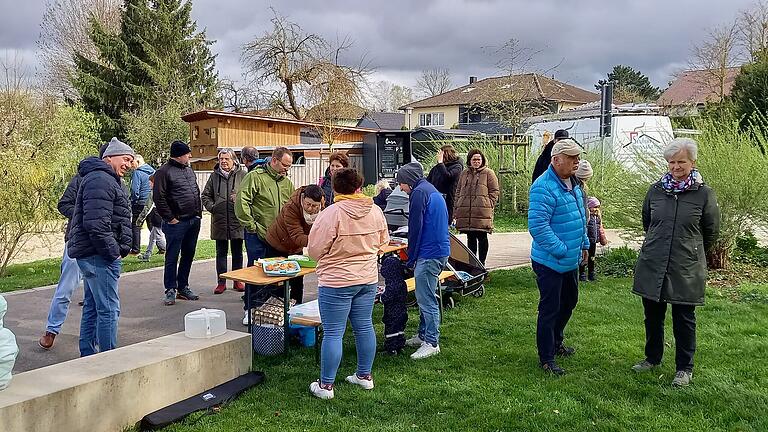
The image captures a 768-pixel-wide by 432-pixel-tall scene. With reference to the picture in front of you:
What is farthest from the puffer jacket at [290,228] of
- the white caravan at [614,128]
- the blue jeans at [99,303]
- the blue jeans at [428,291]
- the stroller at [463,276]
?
the white caravan at [614,128]

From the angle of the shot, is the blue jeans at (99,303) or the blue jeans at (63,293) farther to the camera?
the blue jeans at (63,293)

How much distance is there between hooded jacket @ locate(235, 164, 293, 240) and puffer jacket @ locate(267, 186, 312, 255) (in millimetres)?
445

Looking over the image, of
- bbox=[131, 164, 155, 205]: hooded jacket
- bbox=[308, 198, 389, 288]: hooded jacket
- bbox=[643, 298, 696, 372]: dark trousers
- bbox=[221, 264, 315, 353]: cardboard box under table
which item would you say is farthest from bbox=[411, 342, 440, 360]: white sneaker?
bbox=[131, 164, 155, 205]: hooded jacket

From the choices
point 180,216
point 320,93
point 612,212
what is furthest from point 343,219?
point 320,93

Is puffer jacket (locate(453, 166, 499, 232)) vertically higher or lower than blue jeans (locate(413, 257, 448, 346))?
higher

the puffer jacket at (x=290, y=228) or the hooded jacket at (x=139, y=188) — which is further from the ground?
the hooded jacket at (x=139, y=188)

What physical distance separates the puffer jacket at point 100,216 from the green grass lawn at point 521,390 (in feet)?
4.60

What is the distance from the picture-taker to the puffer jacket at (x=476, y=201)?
8.19 meters

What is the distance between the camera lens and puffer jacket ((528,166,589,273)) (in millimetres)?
4582

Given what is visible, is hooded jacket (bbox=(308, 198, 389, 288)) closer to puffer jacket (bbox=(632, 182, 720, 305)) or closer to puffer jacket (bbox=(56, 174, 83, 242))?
puffer jacket (bbox=(632, 182, 720, 305))

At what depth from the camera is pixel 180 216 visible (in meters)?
7.10

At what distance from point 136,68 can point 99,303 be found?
30392mm

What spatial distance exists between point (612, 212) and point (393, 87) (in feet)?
188

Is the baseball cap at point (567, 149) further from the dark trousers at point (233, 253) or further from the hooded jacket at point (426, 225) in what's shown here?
the dark trousers at point (233, 253)
